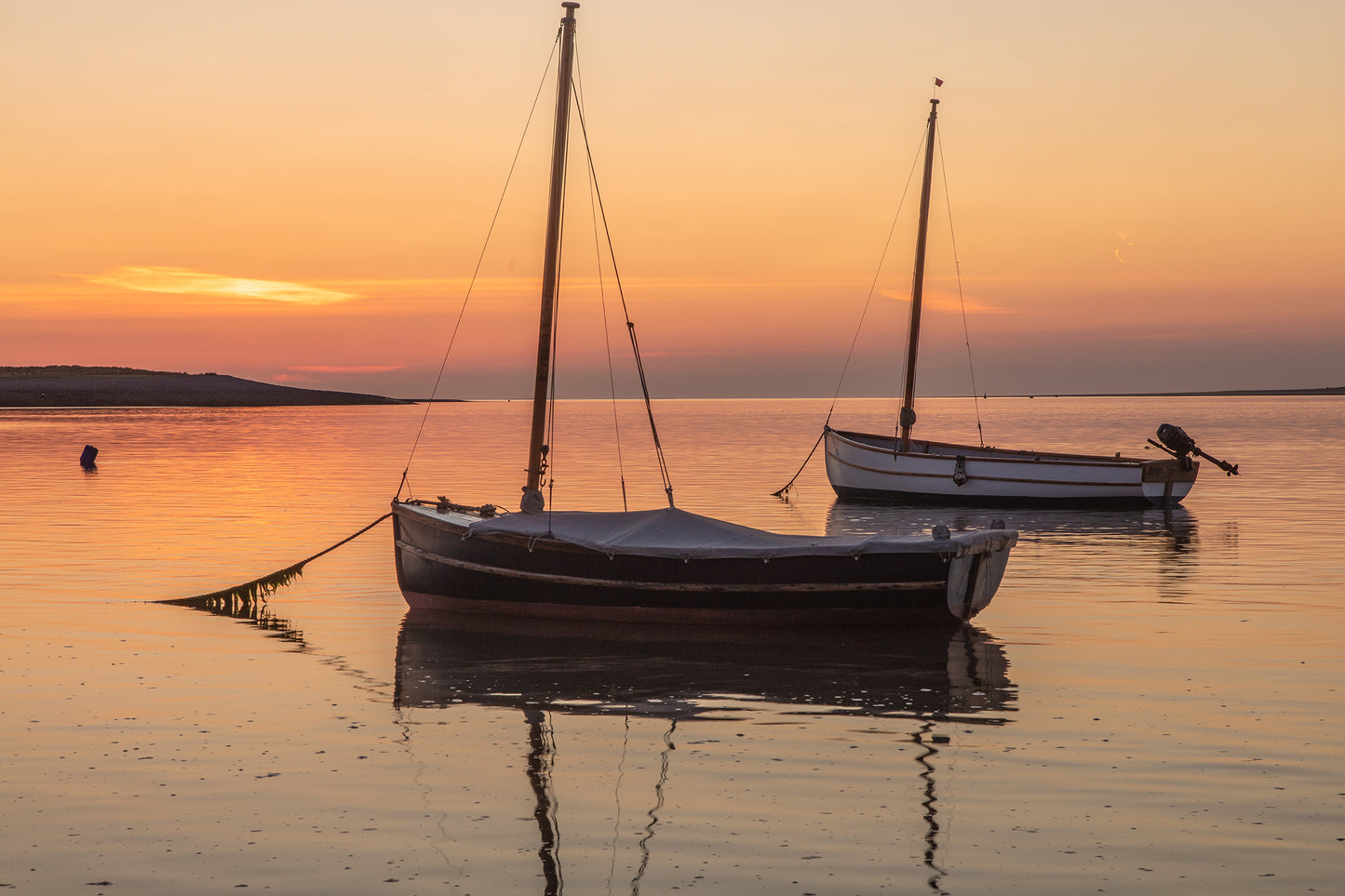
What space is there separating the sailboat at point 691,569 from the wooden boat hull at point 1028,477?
2387 centimetres

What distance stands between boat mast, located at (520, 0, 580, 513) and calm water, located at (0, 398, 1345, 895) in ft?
→ 11.0

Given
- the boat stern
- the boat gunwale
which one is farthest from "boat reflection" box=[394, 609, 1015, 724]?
the boat gunwale

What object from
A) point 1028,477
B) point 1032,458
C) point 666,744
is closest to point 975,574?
point 666,744

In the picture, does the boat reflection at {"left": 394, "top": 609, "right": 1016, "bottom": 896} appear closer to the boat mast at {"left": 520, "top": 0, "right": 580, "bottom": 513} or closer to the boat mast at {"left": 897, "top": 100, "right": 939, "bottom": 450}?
the boat mast at {"left": 520, "top": 0, "right": 580, "bottom": 513}

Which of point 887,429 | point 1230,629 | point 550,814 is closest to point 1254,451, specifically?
point 1230,629

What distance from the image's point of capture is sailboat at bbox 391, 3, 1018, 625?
60.1ft

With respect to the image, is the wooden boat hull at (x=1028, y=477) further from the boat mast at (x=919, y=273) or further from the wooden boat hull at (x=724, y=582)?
the wooden boat hull at (x=724, y=582)

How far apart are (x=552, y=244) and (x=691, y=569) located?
6.51 meters

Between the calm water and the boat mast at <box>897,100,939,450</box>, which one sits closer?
the calm water

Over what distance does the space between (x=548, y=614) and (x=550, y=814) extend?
30.4 ft

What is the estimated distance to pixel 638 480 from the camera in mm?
53875

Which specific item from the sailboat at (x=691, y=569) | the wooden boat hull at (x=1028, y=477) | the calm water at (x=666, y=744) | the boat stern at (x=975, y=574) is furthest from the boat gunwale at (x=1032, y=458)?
the sailboat at (x=691, y=569)

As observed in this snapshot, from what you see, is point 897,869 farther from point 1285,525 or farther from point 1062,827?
point 1285,525

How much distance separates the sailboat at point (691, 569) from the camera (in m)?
18.3
